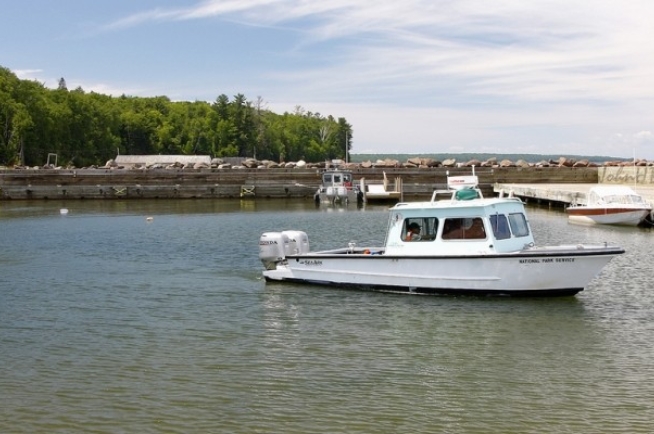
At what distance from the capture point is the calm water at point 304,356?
43.4 feet

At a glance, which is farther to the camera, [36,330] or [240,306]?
[240,306]

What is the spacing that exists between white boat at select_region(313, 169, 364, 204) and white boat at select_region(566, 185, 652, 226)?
83.9 feet

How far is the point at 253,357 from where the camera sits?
1677cm

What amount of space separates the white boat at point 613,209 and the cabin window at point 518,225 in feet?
72.3

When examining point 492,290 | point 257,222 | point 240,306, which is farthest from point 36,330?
point 257,222

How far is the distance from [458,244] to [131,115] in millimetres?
131248

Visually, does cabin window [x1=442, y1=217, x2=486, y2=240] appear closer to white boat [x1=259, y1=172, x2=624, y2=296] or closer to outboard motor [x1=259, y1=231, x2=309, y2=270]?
white boat [x1=259, y1=172, x2=624, y2=296]

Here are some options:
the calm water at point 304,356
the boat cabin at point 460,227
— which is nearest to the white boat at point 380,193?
the calm water at point 304,356

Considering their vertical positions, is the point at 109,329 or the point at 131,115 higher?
the point at 131,115

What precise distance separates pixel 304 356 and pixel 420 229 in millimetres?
7134

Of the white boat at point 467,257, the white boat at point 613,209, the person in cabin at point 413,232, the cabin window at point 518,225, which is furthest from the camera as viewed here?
the white boat at point 613,209

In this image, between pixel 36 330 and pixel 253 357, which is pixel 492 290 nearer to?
pixel 253 357

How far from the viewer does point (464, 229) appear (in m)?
22.2

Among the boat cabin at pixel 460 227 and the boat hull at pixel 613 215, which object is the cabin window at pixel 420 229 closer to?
the boat cabin at pixel 460 227
